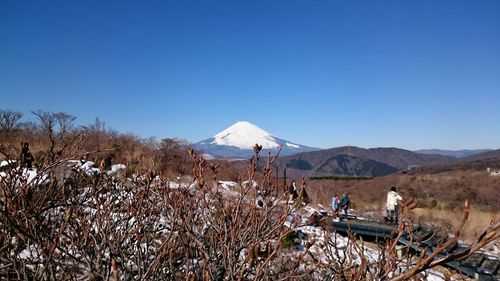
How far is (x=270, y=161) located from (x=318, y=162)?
388 ft

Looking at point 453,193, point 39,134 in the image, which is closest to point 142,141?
point 39,134

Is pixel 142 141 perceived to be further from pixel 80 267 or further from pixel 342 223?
pixel 80 267

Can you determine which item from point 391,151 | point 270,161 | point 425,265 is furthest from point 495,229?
point 391,151

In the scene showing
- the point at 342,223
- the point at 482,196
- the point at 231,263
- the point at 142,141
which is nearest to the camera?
the point at 231,263

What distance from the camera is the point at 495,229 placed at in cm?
77

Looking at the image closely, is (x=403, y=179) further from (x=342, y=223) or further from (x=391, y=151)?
(x=391, y=151)

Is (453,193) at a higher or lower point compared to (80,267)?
lower

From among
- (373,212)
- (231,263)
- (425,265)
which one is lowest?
(373,212)

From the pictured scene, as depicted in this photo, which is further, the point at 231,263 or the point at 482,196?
the point at 482,196

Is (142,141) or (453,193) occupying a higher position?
(142,141)

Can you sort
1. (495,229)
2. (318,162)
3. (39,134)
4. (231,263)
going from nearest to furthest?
1. (495,229)
2. (231,263)
3. (39,134)
4. (318,162)

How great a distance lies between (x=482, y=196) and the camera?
24.3 m

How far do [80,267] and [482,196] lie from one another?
92.1 feet

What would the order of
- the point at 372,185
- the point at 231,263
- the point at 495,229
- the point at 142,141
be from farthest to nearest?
1. the point at 372,185
2. the point at 142,141
3. the point at 231,263
4. the point at 495,229
